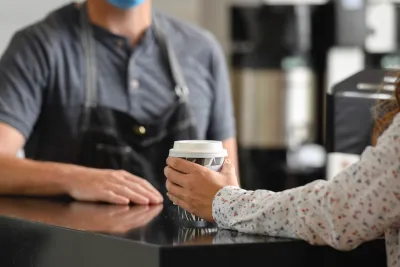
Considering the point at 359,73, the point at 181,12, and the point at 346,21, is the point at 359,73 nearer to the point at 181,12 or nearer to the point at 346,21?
the point at 346,21

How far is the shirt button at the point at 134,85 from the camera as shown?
248 cm

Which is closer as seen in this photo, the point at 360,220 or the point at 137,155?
the point at 360,220

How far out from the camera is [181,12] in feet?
14.7

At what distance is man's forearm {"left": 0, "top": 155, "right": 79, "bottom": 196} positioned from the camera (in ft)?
6.84

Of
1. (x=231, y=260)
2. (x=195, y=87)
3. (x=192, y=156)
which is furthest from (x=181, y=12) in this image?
(x=231, y=260)

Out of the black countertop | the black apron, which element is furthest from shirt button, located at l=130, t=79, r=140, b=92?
the black countertop

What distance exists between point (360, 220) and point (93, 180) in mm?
808

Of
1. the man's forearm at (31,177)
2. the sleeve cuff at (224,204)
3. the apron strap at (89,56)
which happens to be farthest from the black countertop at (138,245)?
the apron strap at (89,56)

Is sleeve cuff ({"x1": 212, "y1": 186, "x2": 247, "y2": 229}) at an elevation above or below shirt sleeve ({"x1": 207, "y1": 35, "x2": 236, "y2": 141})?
above

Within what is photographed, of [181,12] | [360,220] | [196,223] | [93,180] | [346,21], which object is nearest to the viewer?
[360,220]

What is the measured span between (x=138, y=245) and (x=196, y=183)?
0.26 meters

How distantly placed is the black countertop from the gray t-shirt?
60 centimetres

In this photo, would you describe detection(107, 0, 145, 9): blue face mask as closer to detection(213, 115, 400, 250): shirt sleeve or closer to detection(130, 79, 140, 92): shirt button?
detection(130, 79, 140, 92): shirt button

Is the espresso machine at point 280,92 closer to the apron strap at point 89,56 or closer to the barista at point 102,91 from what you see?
the barista at point 102,91
